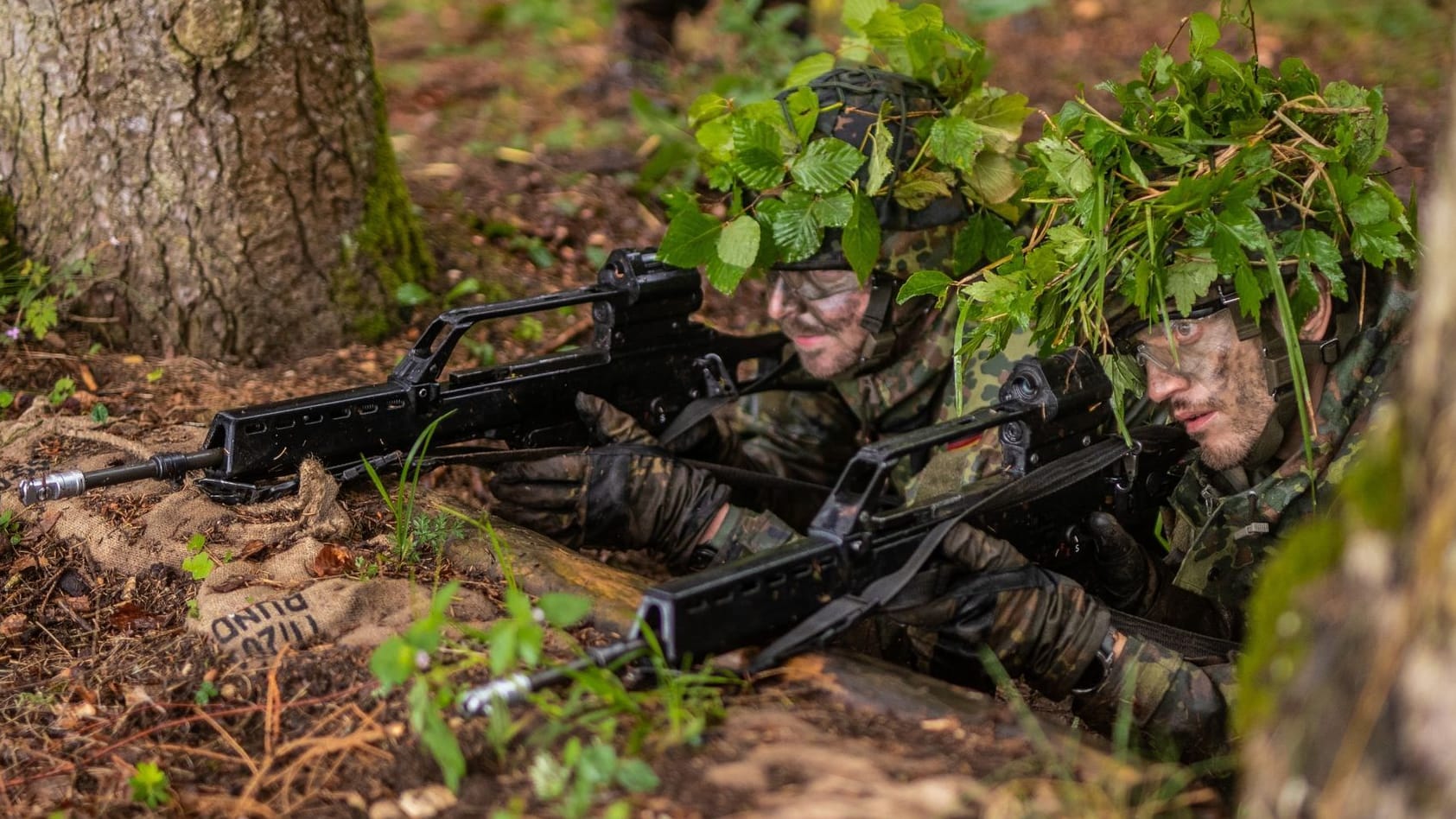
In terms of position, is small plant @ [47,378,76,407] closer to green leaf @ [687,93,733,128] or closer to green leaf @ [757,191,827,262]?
green leaf @ [687,93,733,128]

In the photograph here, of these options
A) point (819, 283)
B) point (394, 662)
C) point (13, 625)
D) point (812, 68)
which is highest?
point (812, 68)

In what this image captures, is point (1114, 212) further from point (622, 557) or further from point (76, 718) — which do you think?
point (76, 718)

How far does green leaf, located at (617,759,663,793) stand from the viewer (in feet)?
7.53

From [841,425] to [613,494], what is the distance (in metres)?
1.26

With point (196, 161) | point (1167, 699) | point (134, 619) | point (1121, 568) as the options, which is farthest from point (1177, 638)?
point (196, 161)

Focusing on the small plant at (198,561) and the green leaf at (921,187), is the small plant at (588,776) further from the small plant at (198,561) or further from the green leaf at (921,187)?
the green leaf at (921,187)

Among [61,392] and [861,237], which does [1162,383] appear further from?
[61,392]

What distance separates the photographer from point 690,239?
4.07m

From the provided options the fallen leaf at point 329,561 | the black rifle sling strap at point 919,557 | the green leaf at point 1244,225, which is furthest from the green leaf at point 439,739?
the green leaf at point 1244,225

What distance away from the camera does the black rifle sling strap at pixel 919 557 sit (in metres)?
2.86

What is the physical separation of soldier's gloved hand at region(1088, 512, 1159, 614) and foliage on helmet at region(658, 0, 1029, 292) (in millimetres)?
1105

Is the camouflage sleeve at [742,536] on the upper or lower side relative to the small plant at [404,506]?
lower

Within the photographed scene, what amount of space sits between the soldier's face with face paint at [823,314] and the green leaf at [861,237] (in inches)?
13.2

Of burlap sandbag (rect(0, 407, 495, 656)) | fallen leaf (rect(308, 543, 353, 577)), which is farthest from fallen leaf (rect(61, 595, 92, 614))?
fallen leaf (rect(308, 543, 353, 577))
